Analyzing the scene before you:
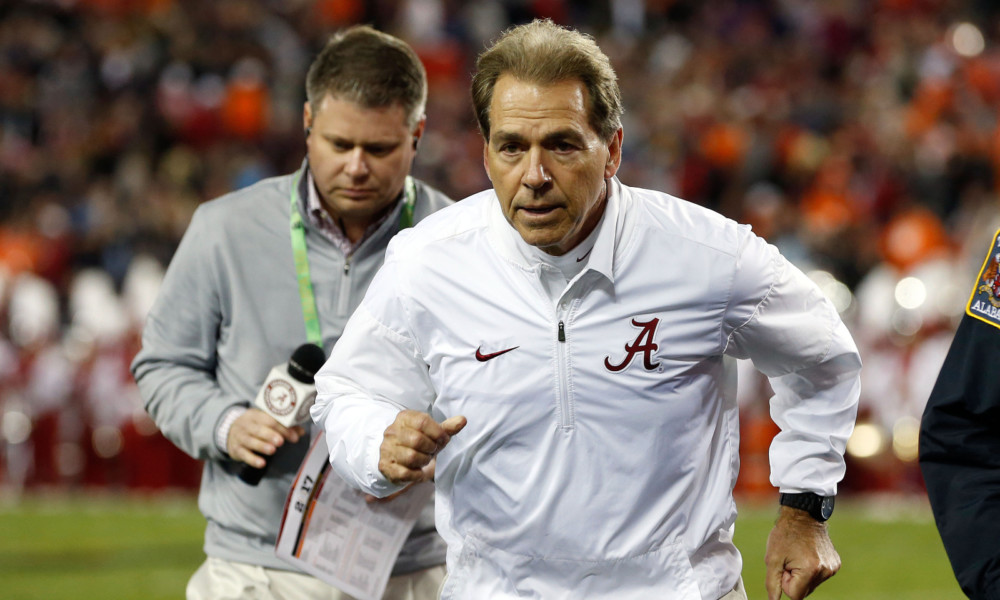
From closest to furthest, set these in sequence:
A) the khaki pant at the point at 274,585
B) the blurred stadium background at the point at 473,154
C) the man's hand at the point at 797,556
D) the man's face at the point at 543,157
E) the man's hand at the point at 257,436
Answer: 1. the man's face at the point at 543,157
2. the man's hand at the point at 797,556
3. the man's hand at the point at 257,436
4. the khaki pant at the point at 274,585
5. the blurred stadium background at the point at 473,154

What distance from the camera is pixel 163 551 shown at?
32.6ft

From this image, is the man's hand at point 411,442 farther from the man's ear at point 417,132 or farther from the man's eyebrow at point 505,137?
the man's ear at point 417,132

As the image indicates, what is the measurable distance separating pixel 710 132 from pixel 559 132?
13.4 meters

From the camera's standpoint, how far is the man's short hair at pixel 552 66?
9.57ft

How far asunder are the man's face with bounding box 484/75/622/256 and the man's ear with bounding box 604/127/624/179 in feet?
0.26

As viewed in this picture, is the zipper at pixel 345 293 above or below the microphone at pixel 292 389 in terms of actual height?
above

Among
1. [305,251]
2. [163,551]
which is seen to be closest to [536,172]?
[305,251]

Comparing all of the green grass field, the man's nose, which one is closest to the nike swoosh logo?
the man's nose

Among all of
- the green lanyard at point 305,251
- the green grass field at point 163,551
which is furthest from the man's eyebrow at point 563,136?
the green grass field at point 163,551

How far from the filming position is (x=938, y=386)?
2.64 meters

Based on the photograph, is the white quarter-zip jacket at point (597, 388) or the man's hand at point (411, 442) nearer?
the man's hand at point (411, 442)

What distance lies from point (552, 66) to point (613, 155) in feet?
0.91

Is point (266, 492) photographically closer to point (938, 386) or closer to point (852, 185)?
point (938, 386)

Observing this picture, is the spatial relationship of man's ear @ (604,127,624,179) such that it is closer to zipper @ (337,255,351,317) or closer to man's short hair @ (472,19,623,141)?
man's short hair @ (472,19,623,141)
